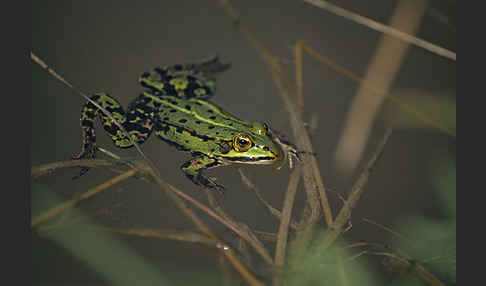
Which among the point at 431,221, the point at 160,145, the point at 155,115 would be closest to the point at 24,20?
the point at 155,115

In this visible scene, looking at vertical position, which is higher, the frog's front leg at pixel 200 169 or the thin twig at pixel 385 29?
the thin twig at pixel 385 29

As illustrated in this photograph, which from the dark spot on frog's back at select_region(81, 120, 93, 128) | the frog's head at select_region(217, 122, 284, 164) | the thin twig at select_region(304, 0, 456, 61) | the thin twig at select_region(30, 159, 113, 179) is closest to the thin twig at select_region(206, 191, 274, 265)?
the frog's head at select_region(217, 122, 284, 164)

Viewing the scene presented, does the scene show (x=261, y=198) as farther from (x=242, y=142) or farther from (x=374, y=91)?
(x=374, y=91)

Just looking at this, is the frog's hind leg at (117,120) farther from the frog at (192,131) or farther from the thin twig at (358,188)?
the thin twig at (358,188)

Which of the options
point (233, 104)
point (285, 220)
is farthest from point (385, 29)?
point (285, 220)

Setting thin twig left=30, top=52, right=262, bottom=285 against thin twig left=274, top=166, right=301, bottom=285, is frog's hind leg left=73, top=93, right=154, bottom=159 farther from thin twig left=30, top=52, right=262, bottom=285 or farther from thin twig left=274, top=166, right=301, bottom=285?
thin twig left=274, top=166, right=301, bottom=285

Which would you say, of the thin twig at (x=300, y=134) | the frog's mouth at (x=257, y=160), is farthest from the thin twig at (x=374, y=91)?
the frog's mouth at (x=257, y=160)

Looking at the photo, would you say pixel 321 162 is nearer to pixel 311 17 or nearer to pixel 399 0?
pixel 311 17
